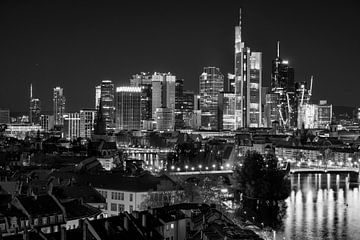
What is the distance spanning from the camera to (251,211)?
24312mm

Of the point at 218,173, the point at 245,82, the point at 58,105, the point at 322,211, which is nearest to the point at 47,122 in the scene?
the point at 58,105

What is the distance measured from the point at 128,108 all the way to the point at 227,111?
20.7 metres

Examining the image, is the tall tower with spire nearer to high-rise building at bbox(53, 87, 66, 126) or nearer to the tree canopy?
high-rise building at bbox(53, 87, 66, 126)

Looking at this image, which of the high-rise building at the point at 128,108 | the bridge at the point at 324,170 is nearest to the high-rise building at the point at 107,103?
the high-rise building at the point at 128,108

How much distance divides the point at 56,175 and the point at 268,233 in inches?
329

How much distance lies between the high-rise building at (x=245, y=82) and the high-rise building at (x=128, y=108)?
62.2 ft

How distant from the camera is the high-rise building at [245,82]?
112 meters

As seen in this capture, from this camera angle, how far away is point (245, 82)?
113125 mm

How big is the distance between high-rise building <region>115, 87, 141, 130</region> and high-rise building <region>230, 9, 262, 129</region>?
62.2 ft

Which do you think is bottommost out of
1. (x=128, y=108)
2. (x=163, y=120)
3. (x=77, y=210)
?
(x=77, y=210)

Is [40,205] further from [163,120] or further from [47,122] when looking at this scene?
[47,122]

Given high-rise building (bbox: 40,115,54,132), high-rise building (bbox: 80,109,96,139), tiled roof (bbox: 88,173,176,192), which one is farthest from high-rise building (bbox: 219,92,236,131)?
tiled roof (bbox: 88,173,176,192)

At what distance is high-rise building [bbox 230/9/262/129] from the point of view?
11150 cm

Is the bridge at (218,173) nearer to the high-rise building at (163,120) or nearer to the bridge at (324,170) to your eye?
Result: the bridge at (324,170)
